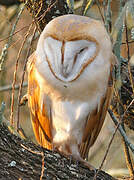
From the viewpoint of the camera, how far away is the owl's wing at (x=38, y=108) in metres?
2.25

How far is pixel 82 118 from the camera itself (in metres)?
2.28

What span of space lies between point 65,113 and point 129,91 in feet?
2.09

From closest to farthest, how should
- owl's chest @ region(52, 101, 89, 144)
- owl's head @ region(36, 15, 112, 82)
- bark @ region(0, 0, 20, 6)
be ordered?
1. owl's head @ region(36, 15, 112, 82)
2. owl's chest @ region(52, 101, 89, 144)
3. bark @ region(0, 0, 20, 6)

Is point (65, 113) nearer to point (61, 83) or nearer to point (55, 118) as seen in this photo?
point (55, 118)

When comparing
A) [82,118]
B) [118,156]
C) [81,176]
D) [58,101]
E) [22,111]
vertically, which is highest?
[58,101]

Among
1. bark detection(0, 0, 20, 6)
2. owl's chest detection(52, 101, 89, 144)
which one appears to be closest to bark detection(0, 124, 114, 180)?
owl's chest detection(52, 101, 89, 144)

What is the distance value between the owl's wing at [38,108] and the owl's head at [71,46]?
0.19m

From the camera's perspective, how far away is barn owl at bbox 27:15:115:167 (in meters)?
1.91

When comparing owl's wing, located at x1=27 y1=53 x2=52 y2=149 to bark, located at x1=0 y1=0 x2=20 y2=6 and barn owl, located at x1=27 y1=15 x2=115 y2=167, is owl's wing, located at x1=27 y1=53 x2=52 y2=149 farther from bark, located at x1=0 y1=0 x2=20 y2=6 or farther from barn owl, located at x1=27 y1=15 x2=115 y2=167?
bark, located at x1=0 y1=0 x2=20 y2=6

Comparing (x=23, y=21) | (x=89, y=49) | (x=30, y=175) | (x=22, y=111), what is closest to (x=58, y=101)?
(x=89, y=49)

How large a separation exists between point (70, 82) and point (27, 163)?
1.63 feet

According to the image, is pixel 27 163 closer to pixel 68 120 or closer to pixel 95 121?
pixel 68 120

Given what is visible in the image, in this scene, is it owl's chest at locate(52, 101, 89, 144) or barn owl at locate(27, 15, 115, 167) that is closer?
barn owl at locate(27, 15, 115, 167)

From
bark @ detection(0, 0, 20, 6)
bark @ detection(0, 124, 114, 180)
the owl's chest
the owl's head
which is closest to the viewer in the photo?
bark @ detection(0, 124, 114, 180)
